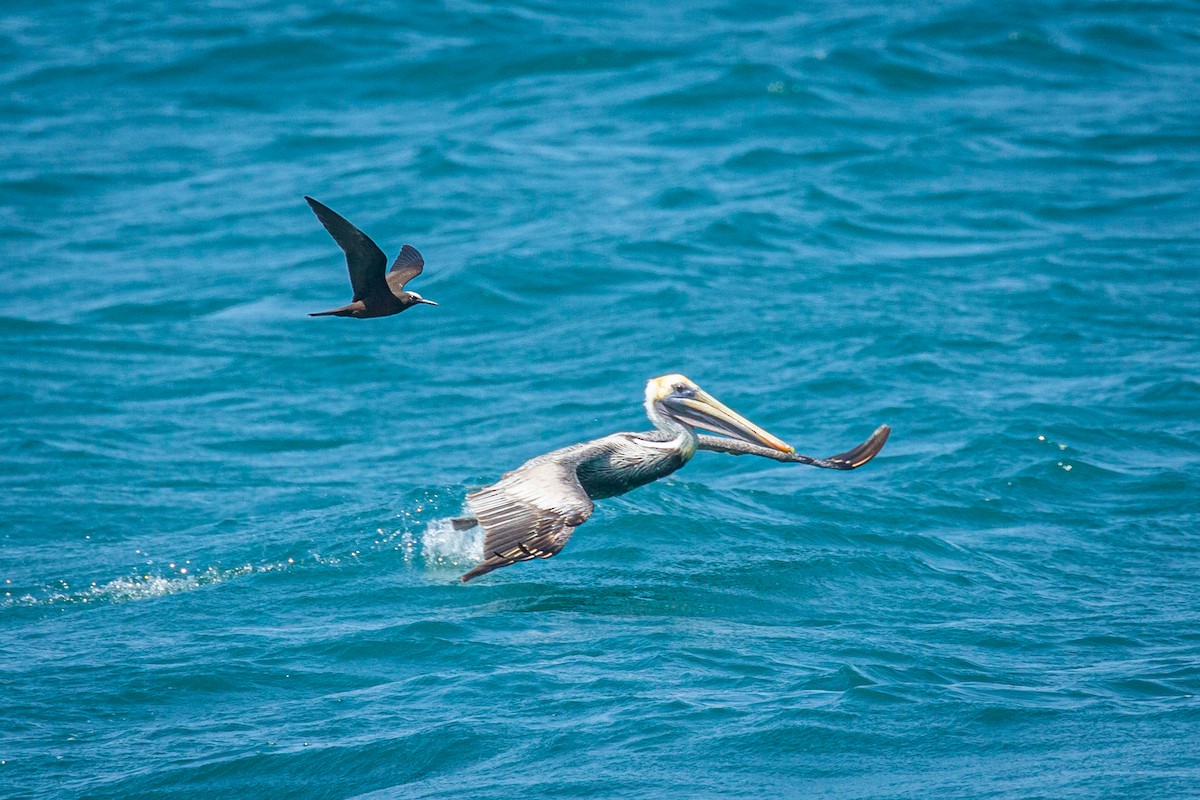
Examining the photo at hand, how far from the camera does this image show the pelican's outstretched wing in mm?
11172

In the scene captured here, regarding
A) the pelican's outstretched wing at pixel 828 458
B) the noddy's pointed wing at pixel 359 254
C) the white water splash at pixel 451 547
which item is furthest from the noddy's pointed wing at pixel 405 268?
the pelican's outstretched wing at pixel 828 458

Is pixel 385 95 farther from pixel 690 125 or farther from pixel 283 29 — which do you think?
pixel 690 125

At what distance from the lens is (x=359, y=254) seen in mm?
9203

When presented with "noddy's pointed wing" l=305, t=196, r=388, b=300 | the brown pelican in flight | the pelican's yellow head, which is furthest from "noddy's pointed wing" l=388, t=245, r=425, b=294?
the pelican's yellow head

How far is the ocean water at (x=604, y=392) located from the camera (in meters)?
9.32

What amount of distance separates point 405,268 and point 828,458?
3.73m

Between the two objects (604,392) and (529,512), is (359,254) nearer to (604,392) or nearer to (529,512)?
(529,512)

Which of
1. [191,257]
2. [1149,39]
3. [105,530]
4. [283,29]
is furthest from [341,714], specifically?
[1149,39]

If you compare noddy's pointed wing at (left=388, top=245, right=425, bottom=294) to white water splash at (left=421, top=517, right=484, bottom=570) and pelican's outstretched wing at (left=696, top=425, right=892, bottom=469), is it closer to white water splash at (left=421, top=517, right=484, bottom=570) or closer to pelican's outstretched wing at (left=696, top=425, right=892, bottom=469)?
white water splash at (left=421, top=517, right=484, bottom=570)

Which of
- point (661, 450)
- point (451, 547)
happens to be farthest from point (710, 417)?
point (451, 547)

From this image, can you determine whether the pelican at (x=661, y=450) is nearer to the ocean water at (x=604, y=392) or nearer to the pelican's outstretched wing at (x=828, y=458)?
the pelican's outstretched wing at (x=828, y=458)

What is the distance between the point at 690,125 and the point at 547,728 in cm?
1791

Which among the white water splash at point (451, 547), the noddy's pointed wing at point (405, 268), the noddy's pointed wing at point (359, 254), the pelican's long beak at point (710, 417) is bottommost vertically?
the white water splash at point (451, 547)

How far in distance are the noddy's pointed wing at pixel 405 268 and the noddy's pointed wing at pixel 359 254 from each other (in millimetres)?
735
